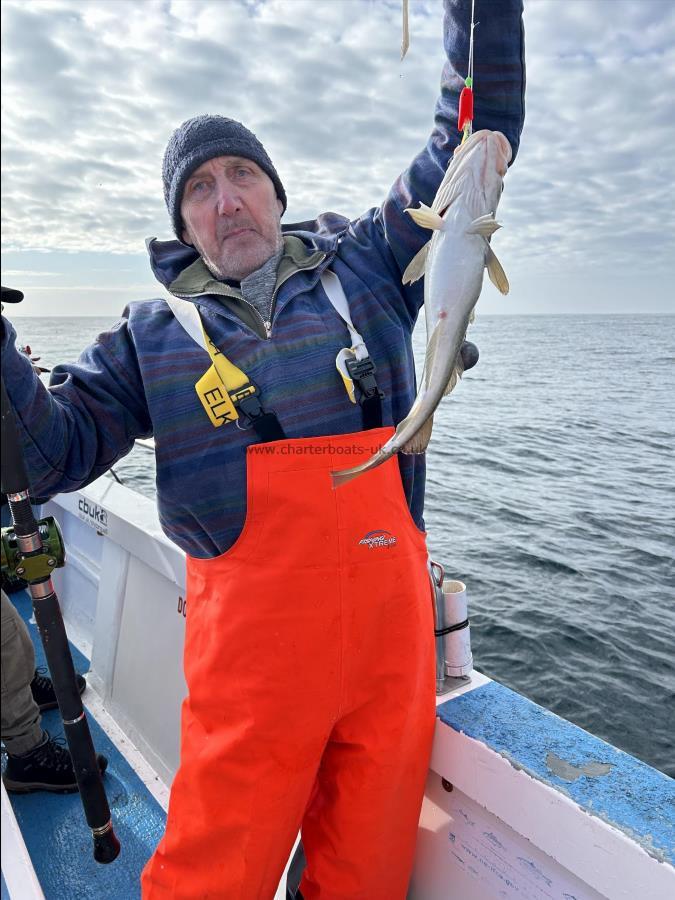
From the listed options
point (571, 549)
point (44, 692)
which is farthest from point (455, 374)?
point (571, 549)

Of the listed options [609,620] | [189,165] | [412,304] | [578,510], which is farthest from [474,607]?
[189,165]

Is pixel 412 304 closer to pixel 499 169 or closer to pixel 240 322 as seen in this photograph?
pixel 240 322

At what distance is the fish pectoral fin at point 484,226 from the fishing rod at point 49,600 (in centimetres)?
120

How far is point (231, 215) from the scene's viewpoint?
2.28m

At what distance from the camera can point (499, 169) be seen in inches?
58.1

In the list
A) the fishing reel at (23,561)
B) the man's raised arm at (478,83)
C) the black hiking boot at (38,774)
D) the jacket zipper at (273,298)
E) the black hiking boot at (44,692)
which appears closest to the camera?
the fishing reel at (23,561)

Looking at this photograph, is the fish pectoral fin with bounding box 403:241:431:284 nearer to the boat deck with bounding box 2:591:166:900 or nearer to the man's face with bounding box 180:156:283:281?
the man's face with bounding box 180:156:283:281

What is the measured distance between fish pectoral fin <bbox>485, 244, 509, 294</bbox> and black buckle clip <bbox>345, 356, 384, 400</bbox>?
1.98 ft

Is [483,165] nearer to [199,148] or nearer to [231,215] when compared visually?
[231,215]

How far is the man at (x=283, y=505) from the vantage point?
6.30ft

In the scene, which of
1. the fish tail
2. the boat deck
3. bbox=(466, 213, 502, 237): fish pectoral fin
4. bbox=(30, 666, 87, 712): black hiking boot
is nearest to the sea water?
the boat deck

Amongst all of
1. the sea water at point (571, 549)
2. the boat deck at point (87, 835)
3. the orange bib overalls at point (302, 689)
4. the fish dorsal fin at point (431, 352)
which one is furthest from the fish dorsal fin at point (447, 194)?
the sea water at point (571, 549)

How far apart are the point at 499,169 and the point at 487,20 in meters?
0.82

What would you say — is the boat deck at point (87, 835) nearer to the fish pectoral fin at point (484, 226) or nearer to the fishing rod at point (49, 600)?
the fishing rod at point (49, 600)
